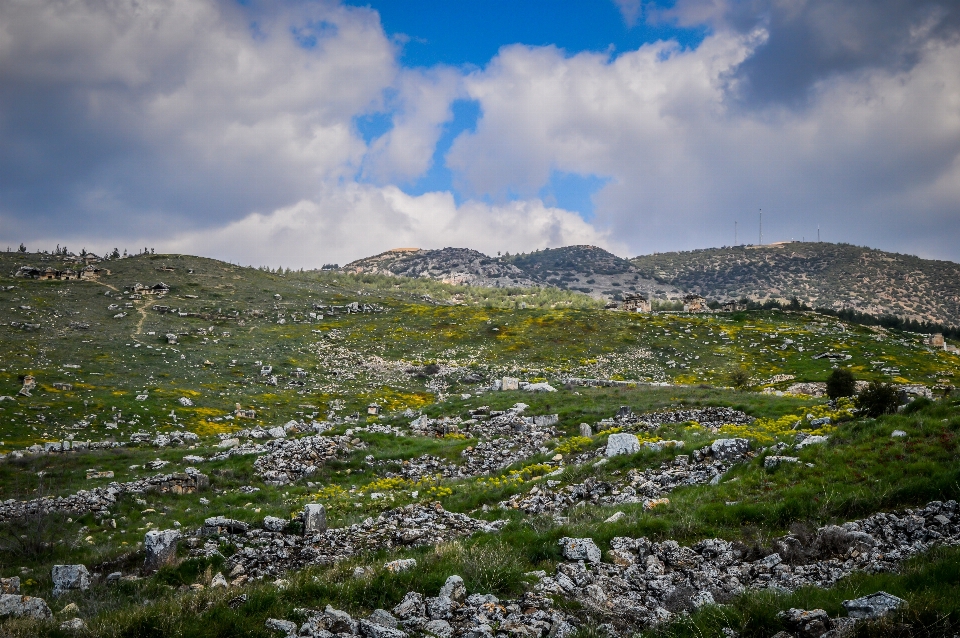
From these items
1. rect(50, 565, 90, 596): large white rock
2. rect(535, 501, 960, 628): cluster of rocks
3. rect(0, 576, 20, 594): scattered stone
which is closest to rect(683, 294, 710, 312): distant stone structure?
rect(535, 501, 960, 628): cluster of rocks

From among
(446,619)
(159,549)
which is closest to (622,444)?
(446,619)

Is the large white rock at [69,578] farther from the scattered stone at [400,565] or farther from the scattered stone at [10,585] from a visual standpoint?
the scattered stone at [400,565]

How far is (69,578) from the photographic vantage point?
34.3 feet

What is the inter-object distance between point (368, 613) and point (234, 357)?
4992 cm

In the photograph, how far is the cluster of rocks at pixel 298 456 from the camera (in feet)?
66.3

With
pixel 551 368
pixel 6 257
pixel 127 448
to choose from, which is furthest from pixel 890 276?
pixel 6 257

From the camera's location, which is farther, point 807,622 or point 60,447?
point 60,447

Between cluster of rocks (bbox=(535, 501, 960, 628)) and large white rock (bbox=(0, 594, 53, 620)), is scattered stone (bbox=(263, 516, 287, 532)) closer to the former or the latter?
large white rock (bbox=(0, 594, 53, 620))

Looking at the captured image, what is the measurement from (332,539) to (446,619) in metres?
5.64

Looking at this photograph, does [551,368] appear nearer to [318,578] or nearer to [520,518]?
[520,518]

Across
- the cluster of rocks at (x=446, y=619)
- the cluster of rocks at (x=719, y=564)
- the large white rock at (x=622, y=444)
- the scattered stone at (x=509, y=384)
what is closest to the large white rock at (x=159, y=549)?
the cluster of rocks at (x=446, y=619)

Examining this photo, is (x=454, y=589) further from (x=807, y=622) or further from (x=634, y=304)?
(x=634, y=304)

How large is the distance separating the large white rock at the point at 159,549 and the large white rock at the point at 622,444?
43.9 ft

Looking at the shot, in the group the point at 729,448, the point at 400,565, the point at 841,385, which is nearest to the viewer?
the point at 400,565
